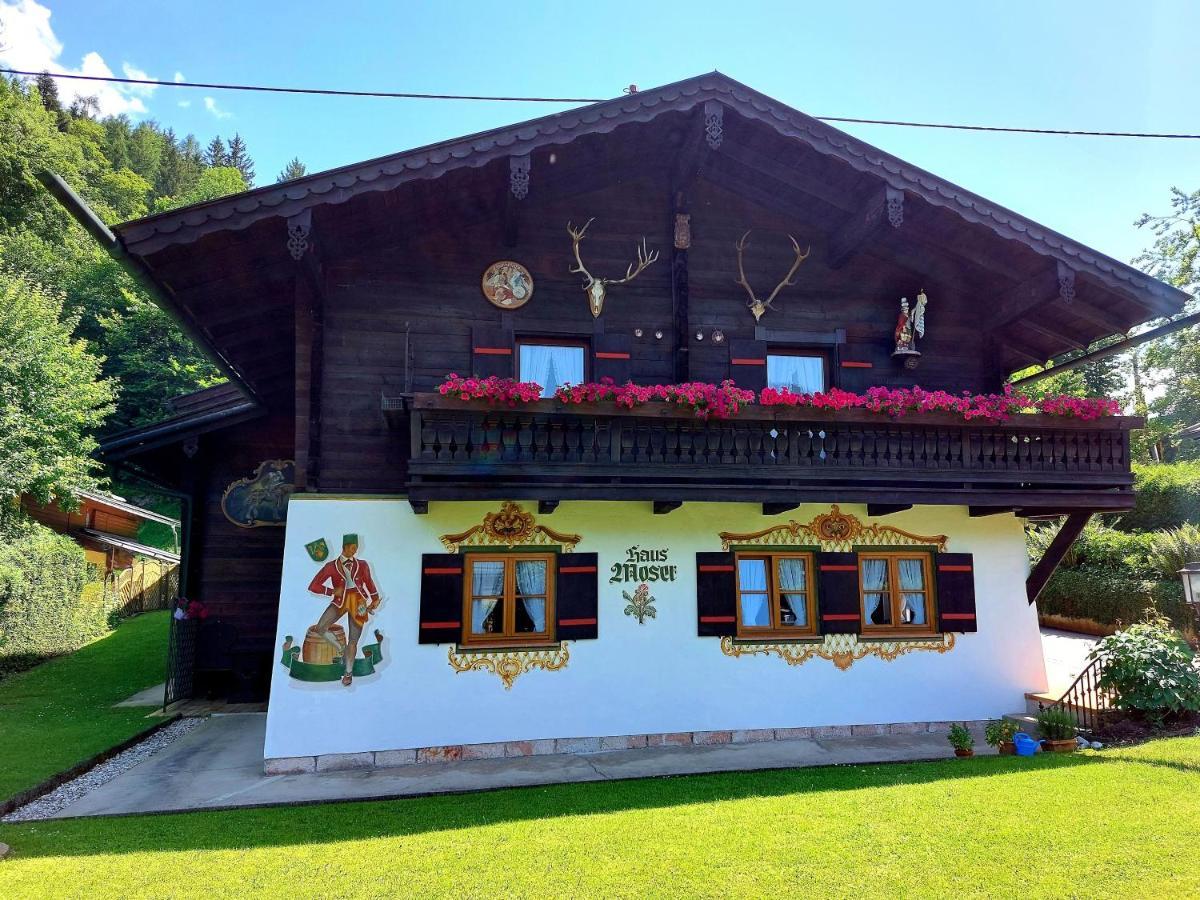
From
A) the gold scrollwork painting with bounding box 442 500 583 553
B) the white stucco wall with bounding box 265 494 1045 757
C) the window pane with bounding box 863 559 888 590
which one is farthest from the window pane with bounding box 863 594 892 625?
the gold scrollwork painting with bounding box 442 500 583 553

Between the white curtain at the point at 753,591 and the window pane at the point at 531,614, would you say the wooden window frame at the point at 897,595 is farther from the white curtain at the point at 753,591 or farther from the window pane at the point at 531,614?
the window pane at the point at 531,614

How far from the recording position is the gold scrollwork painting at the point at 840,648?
9.15 metres

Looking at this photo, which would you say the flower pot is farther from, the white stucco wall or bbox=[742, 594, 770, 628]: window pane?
bbox=[742, 594, 770, 628]: window pane

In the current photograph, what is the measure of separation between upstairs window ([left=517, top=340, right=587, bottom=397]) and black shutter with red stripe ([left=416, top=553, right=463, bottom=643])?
2645mm

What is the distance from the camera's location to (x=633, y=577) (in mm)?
9008

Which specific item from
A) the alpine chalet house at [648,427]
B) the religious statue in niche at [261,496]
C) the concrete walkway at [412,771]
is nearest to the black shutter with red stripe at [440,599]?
the alpine chalet house at [648,427]

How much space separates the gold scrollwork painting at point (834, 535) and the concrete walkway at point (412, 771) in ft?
8.34

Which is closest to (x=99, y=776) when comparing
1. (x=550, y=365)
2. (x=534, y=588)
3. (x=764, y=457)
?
(x=534, y=588)

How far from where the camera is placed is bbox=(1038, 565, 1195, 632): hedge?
15.7 meters

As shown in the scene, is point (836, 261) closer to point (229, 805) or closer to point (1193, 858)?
point (1193, 858)

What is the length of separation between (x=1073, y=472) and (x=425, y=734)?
8841 mm

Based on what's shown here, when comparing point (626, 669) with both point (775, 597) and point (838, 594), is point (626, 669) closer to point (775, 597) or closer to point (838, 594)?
point (775, 597)

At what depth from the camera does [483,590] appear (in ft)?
28.8

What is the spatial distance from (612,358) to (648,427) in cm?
168
